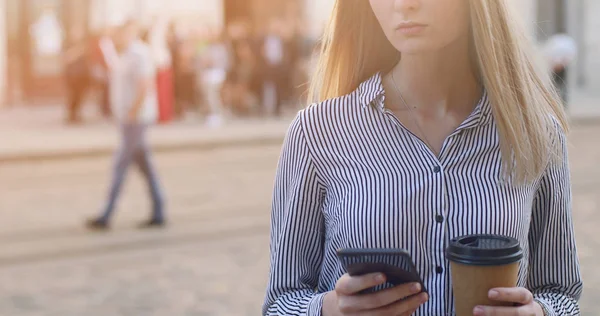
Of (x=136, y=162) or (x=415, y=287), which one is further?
(x=136, y=162)

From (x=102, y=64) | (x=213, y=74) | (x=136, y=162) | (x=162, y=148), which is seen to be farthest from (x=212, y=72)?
(x=136, y=162)

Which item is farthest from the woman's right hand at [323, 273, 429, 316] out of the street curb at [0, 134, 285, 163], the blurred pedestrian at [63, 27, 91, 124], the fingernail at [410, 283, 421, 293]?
the blurred pedestrian at [63, 27, 91, 124]

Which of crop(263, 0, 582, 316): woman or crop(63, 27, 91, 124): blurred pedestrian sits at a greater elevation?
crop(263, 0, 582, 316): woman

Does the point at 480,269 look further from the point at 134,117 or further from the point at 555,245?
the point at 134,117

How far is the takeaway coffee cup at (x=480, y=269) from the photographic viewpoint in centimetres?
151

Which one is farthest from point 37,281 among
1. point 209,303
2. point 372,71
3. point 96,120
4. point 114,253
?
point 96,120

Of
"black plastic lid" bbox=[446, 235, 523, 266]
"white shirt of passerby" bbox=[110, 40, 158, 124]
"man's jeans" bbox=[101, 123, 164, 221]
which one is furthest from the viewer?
"man's jeans" bbox=[101, 123, 164, 221]

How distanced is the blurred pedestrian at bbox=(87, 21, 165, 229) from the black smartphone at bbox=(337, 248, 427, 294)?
667cm

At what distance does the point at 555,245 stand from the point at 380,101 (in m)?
0.45

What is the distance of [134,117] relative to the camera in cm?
816

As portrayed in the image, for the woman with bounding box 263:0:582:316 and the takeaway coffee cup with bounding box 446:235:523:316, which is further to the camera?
the woman with bounding box 263:0:582:316

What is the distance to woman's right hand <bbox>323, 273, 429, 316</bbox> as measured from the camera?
1600mm

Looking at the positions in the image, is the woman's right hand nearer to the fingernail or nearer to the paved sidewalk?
the fingernail

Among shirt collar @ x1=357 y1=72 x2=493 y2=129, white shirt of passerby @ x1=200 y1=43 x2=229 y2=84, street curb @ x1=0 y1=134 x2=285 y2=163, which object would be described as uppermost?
shirt collar @ x1=357 y1=72 x2=493 y2=129
